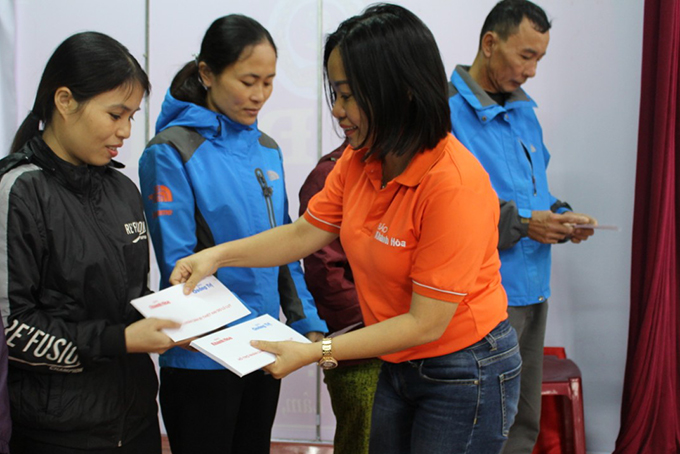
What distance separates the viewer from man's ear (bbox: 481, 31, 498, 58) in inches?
95.5

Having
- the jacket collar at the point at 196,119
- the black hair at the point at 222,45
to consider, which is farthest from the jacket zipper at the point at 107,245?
the black hair at the point at 222,45

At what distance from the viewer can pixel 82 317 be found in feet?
5.00

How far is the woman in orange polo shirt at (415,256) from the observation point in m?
1.35

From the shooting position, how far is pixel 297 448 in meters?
3.24

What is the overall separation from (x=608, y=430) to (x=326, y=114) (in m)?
2.04

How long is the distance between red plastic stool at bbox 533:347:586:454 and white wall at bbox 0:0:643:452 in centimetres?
31

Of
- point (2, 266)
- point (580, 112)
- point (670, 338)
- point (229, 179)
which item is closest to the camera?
point (2, 266)

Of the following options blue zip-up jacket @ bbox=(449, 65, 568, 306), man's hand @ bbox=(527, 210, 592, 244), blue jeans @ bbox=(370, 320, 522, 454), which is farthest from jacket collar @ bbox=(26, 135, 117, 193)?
man's hand @ bbox=(527, 210, 592, 244)

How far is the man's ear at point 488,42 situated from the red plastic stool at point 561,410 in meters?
1.39

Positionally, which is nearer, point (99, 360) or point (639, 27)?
point (99, 360)

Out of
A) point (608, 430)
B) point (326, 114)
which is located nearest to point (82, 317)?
point (326, 114)

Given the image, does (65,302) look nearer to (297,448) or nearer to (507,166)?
(507,166)

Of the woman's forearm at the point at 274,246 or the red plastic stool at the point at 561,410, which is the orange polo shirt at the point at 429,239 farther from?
the red plastic stool at the point at 561,410

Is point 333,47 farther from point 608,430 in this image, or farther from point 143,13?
point 608,430
